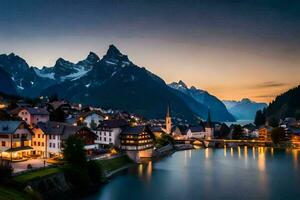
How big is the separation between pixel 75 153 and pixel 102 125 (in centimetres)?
4137

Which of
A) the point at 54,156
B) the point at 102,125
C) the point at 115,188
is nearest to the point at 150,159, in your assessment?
the point at 102,125

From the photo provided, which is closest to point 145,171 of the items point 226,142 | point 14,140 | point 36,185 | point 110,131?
point 110,131

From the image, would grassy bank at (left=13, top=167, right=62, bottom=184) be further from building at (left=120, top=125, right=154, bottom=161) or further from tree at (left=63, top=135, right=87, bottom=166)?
building at (left=120, top=125, right=154, bottom=161)

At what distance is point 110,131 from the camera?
102625mm

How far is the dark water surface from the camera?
203ft

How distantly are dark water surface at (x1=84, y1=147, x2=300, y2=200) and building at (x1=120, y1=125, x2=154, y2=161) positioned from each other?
5.55 meters

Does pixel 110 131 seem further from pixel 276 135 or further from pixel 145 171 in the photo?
pixel 276 135

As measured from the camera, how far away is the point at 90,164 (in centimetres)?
6625

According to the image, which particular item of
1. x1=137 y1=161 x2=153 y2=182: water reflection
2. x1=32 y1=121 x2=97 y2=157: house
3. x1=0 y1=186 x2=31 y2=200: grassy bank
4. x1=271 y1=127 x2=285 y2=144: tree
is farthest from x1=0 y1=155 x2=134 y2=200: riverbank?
x1=271 y1=127 x2=285 y2=144: tree

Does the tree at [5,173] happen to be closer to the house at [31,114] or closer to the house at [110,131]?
the house at [110,131]

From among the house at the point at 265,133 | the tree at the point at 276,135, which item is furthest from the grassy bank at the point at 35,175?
the house at the point at 265,133

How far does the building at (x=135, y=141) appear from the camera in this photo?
3922 inches

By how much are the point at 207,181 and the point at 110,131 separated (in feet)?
124

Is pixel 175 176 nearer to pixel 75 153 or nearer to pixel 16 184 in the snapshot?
pixel 75 153
